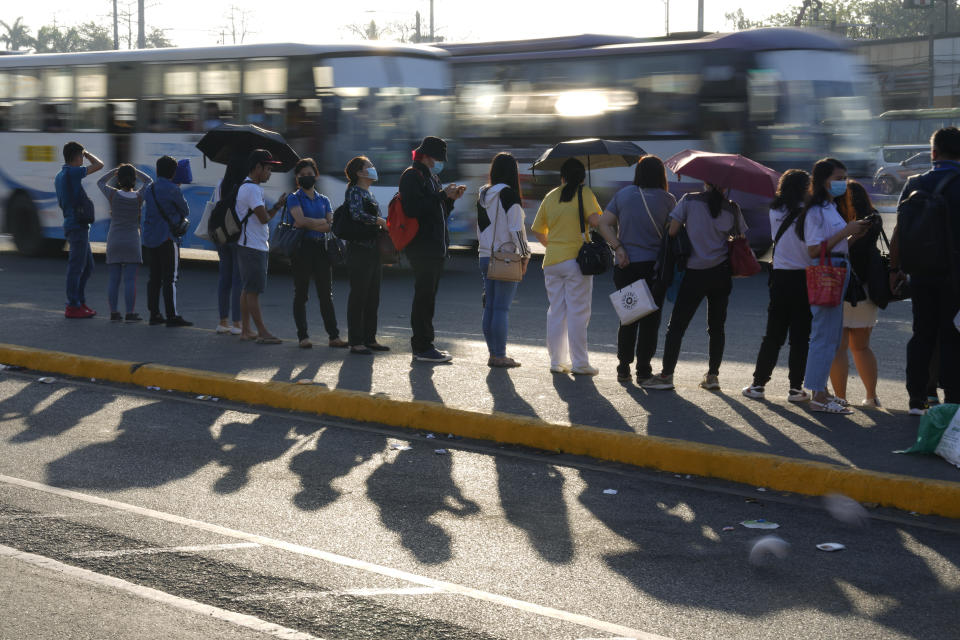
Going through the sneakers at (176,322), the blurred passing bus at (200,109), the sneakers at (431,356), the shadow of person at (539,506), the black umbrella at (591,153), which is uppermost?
the blurred passing bus at (200,109)

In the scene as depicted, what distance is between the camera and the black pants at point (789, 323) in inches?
325

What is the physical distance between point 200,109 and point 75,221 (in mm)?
6638

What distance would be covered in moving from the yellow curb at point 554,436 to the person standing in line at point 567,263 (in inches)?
69.4

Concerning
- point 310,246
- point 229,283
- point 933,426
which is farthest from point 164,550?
point 229,283

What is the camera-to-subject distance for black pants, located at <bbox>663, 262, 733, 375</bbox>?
28.7ft

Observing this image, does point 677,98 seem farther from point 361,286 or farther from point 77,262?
point 361,286

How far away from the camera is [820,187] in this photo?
7930mm

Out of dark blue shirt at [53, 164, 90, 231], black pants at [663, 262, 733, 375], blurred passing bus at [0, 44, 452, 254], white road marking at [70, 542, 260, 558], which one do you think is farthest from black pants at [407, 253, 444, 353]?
blurred passing bus at [0, 44, 452, 254]

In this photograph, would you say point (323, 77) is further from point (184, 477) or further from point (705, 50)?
point (184, 477)

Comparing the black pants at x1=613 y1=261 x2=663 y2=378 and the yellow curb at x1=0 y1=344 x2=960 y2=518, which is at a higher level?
the black pants at x1=613 y1=261 x2=663 y2=378

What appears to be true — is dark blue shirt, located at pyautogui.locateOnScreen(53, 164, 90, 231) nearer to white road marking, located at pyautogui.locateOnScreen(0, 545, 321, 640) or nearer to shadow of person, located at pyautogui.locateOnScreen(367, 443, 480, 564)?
shadow of person, located at pyautogui.locateOnScreen(367, 443, 480, 564)

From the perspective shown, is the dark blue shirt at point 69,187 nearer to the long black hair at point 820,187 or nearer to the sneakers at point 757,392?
the sneakers at point 757,392

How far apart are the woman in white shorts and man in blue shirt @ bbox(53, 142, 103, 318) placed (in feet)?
25.1

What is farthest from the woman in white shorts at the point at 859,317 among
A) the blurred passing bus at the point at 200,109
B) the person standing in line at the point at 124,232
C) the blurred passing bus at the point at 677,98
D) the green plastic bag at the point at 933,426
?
the blurred passing bus at the point at 200,109
